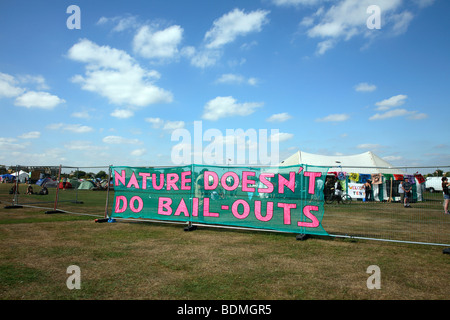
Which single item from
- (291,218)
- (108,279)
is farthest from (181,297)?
(291,218)

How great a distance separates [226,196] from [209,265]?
384 cm

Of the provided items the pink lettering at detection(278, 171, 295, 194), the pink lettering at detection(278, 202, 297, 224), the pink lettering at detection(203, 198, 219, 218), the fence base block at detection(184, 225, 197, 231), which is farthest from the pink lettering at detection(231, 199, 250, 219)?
the fence base block at detection(184, 225, 197, 231)

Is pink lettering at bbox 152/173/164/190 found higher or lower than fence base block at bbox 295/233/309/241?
higher

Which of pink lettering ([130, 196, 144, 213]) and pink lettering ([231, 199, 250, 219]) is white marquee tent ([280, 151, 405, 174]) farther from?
pink lettering ([130, 196, 144, 213])

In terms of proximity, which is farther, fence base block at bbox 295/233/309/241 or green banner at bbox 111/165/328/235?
green banner at bbox 111/165/328/235

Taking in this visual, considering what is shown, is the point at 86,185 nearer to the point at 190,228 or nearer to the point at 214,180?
the point at 190,228

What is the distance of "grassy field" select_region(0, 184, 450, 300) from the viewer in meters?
4.46

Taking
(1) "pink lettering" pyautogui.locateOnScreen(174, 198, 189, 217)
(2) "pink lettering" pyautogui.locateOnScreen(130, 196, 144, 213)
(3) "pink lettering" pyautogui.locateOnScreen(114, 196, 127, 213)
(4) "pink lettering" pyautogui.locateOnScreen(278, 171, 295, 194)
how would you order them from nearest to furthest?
(4) "pink lettering" pyautogui.locateOnScreen(278, 171, 295, 194), (1) "pink lettering" pyautogui.locateOnScreen(174, 198, 189, 217), (2) "pink lettering" pyautogui.locateOnScreen(130, 196, 144, 213), (3) "pink lettering" pyautogui.locateOnScreen(114, 196, 127, 213)

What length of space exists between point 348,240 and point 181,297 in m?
6.20

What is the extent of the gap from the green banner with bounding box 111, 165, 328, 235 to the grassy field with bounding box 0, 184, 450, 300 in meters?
0.59

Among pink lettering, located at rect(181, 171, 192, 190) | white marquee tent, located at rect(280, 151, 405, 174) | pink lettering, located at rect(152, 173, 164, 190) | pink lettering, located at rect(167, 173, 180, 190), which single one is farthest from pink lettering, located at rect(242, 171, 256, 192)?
white marquee tent, located at rect(280, 151, 405, 174)

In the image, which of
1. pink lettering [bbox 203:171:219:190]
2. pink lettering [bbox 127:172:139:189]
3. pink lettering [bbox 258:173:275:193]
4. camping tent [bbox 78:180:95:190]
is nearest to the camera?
pink lettering [bbox 258:173:275:193]

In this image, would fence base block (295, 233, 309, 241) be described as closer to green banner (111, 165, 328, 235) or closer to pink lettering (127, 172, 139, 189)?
green banner (111, 165, 328, 235)

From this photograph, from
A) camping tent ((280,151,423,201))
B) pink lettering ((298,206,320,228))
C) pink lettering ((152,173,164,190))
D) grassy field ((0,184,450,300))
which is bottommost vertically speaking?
grassy field ((0,184,450,300))
